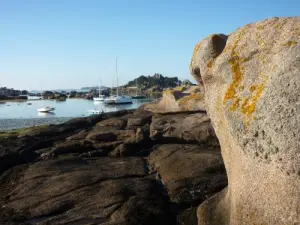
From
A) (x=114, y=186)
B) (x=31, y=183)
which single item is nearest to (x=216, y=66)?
(x=114, y=186)

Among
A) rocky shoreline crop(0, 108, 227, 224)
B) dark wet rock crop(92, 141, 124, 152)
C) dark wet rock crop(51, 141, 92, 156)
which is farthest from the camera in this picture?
dark wet rock crop(51, 141, 92, 156)

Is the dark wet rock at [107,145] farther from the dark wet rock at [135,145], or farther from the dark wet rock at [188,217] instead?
the dark wet rock at [188,217]

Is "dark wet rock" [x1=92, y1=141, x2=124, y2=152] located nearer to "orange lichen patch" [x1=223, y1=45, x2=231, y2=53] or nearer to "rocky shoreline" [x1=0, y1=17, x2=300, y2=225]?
"rocky shoreline" [x1=0, y1=17, x2=300, y2=225]

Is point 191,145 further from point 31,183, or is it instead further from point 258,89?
point 258,89

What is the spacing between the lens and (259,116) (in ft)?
22.3

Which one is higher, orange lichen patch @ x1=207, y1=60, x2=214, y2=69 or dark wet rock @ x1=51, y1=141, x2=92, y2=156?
orange lichen patch @ x1=207, y1=60, x2=214, y2=69

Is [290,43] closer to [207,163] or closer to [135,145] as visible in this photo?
[207,163]

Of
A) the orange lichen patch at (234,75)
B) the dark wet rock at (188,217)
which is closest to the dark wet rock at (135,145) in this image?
the dark wet rock at (188,217)

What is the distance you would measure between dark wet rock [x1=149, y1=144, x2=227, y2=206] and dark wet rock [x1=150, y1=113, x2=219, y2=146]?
1.51 metres

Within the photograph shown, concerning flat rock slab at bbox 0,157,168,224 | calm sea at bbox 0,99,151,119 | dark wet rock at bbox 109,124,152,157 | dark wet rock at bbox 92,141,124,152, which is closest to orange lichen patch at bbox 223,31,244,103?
flat rock slab at bbox 0,157,168,224

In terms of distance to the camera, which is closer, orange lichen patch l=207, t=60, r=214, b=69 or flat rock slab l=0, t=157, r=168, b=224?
orange lichen patch l=207, t=60, r=214, b=69

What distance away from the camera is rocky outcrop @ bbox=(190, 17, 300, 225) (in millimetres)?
6355

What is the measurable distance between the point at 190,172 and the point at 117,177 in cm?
311

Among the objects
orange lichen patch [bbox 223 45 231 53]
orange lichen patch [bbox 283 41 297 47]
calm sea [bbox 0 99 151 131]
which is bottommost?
calm sea [bbox 0 99 151 131]
